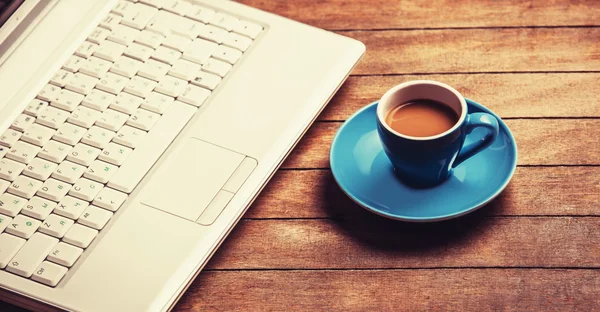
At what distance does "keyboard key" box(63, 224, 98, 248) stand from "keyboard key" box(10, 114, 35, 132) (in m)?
0.14

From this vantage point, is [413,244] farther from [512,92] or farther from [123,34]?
[123,34]

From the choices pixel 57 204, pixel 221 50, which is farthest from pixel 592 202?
pixel 57 204

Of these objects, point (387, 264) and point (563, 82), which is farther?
point (563, 82)

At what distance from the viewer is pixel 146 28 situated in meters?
0.86

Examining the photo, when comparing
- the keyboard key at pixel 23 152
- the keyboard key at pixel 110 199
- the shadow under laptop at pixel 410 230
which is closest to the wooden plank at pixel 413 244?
the shadow under laptop at pixel 410 230

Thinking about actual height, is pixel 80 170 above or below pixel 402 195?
above

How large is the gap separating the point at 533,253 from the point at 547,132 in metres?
0.16

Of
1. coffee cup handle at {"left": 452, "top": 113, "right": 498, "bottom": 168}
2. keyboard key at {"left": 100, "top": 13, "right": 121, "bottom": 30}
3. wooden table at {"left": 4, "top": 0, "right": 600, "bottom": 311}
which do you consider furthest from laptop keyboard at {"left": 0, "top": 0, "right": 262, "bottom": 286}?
coffee cup handle at {"left": 452, "top": 113, "right": 498, "bottom": 168}

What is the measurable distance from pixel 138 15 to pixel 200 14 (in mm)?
73

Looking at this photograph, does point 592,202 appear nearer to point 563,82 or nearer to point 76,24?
point 563,82

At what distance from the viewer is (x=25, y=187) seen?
727 millimetres

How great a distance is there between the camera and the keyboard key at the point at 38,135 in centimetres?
76

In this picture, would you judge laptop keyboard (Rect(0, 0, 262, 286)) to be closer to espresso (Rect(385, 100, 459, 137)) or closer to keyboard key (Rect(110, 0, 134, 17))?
keyboard key (Rect(110, 0, 134, 17))

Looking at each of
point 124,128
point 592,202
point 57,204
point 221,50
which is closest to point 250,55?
point 221,50
